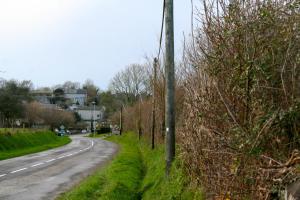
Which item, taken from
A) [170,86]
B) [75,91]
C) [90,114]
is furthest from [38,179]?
Result: [75,91]

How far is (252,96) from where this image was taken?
546 centimetres

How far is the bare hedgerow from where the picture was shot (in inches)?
190

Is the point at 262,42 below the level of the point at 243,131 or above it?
above

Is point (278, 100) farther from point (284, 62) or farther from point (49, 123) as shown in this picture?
point (49, 123)

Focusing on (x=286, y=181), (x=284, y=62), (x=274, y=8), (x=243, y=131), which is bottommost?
(x=286, y=181)

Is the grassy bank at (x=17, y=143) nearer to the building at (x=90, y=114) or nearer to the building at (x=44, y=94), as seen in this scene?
the building at (x=90, y=114)

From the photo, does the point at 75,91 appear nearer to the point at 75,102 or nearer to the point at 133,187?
the point at 75,102

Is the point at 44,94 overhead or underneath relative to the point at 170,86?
overhead

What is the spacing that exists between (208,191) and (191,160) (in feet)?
6.98

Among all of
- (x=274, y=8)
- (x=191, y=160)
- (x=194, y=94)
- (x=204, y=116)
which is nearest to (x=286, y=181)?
(x=274, y=8)

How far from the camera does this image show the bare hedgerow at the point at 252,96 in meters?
4.82

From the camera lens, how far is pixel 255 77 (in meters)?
5.23

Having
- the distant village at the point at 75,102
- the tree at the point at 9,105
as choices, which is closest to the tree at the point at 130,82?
the tree at the point at 9,105

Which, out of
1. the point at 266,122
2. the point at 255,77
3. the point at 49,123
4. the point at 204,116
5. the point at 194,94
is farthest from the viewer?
the point at 49,123
